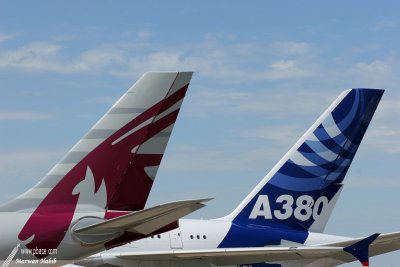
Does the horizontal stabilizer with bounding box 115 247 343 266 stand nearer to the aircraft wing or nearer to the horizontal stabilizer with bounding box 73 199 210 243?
the aircraft wing

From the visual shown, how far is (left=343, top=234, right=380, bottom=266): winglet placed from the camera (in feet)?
89.3

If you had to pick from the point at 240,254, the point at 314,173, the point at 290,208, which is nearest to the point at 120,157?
the point at 240,254

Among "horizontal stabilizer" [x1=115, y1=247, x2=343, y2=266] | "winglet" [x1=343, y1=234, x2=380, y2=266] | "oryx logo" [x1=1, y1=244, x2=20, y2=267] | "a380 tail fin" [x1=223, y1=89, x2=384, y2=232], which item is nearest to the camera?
"oryx logo" [x1=1, y1=244, x2=20, y2=267]

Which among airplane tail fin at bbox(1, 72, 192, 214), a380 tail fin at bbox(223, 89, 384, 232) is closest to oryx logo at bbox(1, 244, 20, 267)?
airplane tail fin at bbox(1, 72, 192, 214)

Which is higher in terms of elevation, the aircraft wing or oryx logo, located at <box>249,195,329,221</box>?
oryx logo, located at <box>249,195,329,221</box>

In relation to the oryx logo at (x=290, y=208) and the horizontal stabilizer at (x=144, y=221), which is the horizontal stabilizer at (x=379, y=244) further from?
the horizontal stabilizer at (x=144, y=221)

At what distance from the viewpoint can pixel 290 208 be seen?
116ft

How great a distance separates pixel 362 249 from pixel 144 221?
37.3ft

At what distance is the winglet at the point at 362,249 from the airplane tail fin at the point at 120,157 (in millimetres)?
9028

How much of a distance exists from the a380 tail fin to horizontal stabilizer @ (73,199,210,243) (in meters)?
15.4

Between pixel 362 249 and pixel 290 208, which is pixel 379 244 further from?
pixel 290 208

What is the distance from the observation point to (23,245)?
19.0 m

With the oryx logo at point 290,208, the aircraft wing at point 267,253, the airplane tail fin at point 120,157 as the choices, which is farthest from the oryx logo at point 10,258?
the oryx logo at point 290,208

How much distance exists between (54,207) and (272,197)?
16610 millimetres
